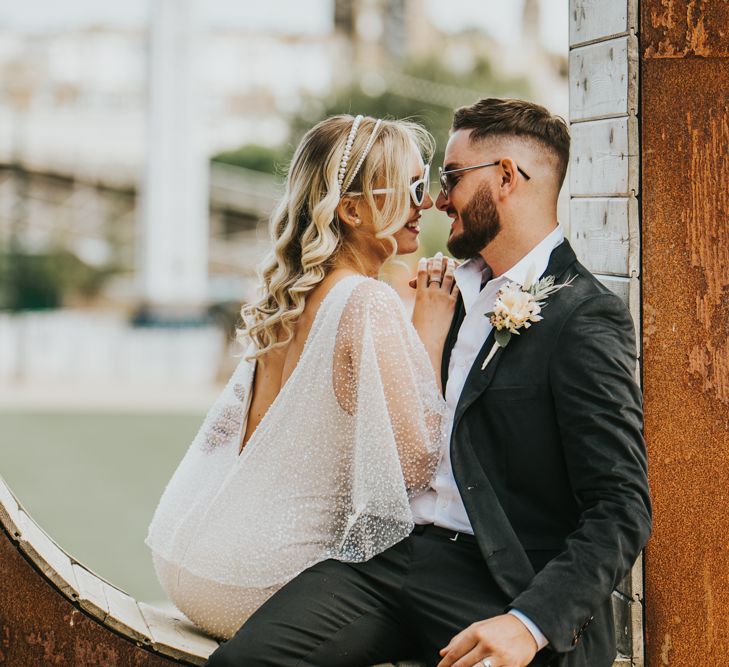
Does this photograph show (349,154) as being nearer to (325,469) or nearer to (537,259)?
(537,259)

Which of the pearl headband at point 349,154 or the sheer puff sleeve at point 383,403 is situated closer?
the sheer puff sleeve at point 383,403

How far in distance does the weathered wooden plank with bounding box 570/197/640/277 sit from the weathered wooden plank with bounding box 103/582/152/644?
1.50 metres

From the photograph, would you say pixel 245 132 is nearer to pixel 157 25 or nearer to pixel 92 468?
pixel 157 25

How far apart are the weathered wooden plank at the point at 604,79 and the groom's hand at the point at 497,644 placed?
1306mm

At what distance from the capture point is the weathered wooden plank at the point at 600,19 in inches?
111

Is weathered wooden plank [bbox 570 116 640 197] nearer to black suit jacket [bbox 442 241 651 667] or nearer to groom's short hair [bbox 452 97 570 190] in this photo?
groom's short hair [bbox 452 97 570 190]

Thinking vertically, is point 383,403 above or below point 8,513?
above

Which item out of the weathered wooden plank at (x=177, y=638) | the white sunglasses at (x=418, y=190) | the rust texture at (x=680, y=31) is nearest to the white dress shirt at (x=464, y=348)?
the white sunglasses at (x=418, y=190)

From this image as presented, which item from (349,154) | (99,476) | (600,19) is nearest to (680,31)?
(600,19)

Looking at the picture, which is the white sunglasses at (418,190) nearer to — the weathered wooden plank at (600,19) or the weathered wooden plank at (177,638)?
the weathered wooden plank at (600,19)

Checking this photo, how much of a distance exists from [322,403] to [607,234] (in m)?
0.86

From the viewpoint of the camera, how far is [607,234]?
9.54 ft

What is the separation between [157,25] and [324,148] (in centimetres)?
3333

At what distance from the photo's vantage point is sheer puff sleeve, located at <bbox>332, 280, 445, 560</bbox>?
273cm
